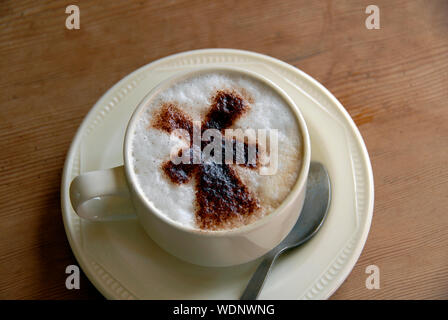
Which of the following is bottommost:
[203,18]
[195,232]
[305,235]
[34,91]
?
[305,235]

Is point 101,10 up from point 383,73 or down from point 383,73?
up

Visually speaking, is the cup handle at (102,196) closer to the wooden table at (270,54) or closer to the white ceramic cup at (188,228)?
the white ceramic cup at (188,228)

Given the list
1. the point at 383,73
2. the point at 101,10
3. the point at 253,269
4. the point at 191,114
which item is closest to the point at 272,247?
the point at 253,269

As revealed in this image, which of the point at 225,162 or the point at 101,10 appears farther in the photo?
the point at 101,10

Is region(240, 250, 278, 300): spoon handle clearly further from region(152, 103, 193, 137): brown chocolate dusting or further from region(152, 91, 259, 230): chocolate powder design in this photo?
region(152, 103, 193, 137): brown chocolate dusting

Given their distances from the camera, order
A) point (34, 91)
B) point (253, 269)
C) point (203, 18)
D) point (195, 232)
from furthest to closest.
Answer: point (203, 18) < point (34, 91) < point (253, 269) < point (195, 232)

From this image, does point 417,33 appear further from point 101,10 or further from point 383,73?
point 101,10

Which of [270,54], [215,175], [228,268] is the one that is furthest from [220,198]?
[270,54]
